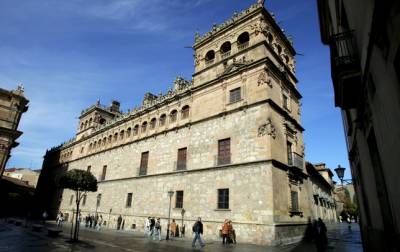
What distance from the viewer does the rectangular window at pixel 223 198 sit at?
1704cm

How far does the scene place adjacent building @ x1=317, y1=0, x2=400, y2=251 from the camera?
4.36 meters

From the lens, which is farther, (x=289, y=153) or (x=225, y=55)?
(x=225, y=55)

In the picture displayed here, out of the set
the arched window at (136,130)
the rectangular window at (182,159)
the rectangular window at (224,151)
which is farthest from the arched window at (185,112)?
the arched window at (136,130)

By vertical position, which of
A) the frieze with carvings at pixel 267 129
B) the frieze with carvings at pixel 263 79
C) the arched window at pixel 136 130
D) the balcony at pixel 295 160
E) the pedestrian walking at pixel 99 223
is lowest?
the pedestrian walking at pixel 99 223

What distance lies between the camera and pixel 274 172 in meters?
15.8

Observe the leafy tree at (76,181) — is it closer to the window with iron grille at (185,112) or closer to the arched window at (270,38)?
the window with iron grille at (185,112)

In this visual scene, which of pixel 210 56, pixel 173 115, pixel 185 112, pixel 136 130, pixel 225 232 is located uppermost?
pixel 210 56

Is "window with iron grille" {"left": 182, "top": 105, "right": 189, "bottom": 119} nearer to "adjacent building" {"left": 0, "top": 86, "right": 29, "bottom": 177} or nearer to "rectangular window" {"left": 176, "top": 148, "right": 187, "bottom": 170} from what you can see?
"rectangular window" {"left": 176, "top": 148, "right": 187, "bottom": 170}

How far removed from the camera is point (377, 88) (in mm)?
5445

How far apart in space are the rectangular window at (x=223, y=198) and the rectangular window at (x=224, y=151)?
2004 millimetres

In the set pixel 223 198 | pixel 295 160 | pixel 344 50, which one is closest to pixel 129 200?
pixel 223 198

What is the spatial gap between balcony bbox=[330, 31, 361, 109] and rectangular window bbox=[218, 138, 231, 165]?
1056 cm

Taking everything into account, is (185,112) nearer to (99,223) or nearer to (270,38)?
(270,38)

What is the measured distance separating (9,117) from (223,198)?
34.0 meters
